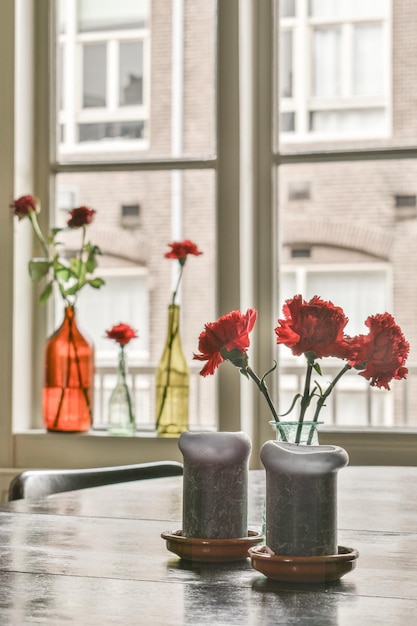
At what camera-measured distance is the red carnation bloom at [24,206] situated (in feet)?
10.0

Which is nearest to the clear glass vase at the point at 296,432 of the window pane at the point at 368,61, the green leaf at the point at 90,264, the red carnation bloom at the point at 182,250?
the red carnation bloom at the point at 182,250

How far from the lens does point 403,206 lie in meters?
3.09

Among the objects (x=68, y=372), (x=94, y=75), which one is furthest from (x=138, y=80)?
(x=68, y=372)

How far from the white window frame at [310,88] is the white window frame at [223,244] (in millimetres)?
69

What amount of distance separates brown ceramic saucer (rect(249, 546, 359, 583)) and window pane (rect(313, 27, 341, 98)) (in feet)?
7.25

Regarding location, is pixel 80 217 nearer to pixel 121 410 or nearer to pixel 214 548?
pixel 121 410

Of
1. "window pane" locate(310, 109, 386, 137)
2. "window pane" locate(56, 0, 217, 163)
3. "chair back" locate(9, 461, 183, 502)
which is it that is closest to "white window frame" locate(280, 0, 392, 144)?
"window pane" locate(310, 109, 386, 137)

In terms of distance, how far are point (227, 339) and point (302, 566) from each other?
29cm

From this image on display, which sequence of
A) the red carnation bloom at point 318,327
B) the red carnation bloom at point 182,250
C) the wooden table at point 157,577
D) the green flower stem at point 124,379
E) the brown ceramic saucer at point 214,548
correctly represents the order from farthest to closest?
1. the green flower stem at point 124,379
2. the red carnation bloom at point 182,250
3. the brown ceramic saucer at point 214,548
4. the red carnation bloom at point 318,327
5. the wooden table at point 157,577

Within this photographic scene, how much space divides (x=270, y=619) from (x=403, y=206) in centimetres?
220

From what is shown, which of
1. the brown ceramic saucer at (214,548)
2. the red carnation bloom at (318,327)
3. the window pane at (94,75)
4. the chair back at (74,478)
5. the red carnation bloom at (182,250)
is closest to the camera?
the red carnation bloom at (318,327)

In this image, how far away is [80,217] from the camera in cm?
306

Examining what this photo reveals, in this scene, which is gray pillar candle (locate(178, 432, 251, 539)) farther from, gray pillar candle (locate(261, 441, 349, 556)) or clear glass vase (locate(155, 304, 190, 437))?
clear glass vase (locate(155, 304, 190, 437))

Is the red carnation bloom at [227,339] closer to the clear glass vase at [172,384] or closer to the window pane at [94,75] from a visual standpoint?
the clear glass vase at [172,384]
